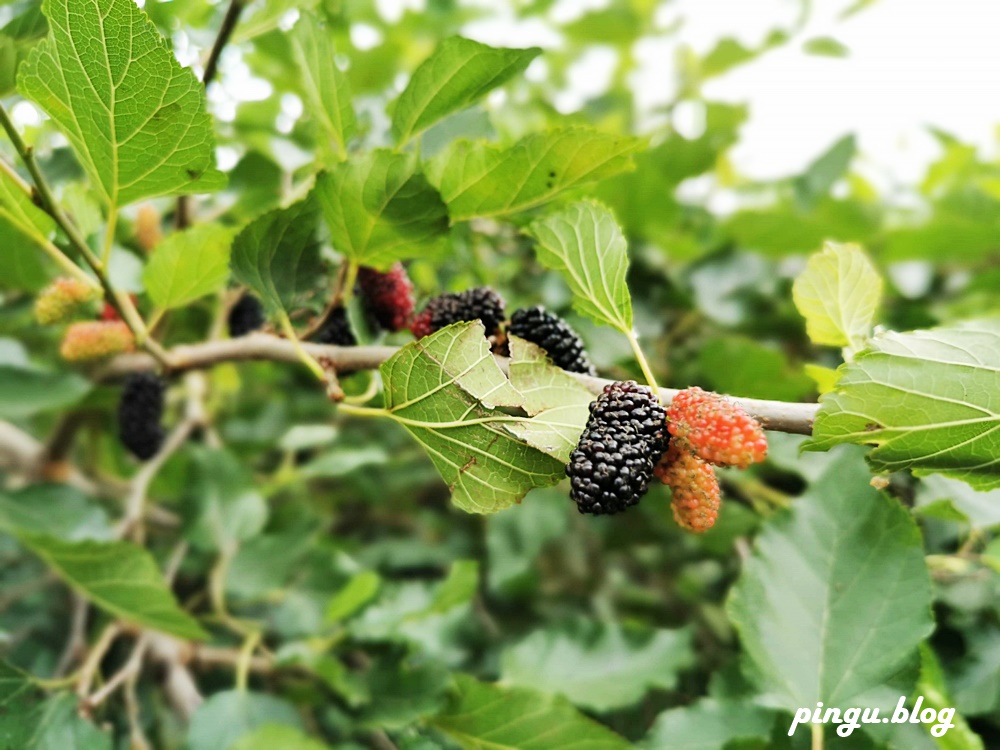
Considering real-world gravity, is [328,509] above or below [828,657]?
below

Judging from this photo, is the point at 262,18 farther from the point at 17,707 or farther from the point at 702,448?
the point at 17,707

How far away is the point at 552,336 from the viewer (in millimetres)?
575

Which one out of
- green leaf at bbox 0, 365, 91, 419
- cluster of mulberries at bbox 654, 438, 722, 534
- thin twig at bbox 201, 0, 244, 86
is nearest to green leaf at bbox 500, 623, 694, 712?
cluster of mulberries at bbox 654, 438, 722, 534

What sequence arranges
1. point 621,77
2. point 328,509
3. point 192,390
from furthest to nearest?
point 621,77 < point 328,509 < point 192,390

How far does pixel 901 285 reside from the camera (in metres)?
1.30

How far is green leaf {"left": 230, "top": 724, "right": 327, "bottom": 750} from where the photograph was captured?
0.71 metres

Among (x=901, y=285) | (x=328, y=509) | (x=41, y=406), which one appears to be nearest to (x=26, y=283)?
(x=41, y=406)

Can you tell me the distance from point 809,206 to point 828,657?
3.11ft

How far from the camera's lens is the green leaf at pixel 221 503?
3.48ft

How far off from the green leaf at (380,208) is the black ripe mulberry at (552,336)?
107 millimetres

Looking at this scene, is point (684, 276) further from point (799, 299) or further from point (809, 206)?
point (799, 299)

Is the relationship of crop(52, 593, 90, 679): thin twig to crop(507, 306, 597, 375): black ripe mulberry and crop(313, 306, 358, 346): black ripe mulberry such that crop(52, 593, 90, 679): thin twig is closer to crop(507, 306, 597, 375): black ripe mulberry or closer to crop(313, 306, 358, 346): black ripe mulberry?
crop(313, 306, 358, 346): black ripe mulberry

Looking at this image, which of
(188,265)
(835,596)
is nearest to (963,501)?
(835,596)

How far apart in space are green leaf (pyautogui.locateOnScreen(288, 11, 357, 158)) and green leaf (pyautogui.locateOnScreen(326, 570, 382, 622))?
518 mm
